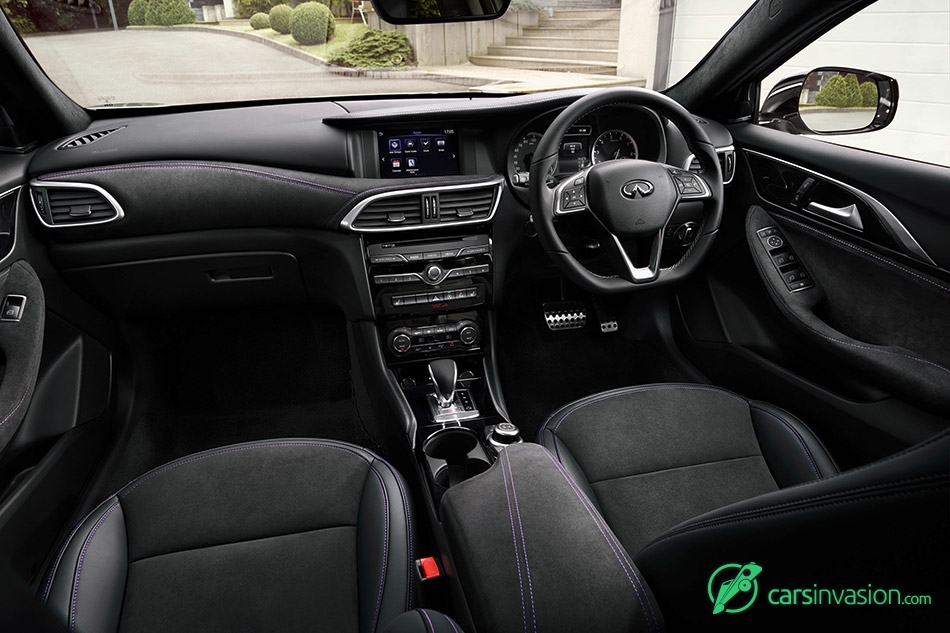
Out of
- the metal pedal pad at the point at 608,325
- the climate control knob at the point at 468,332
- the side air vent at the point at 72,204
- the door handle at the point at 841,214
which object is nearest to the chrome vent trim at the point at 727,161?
the door handle at the point at 841,214

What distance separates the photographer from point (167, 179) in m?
1.99

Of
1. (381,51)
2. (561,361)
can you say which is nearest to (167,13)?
(381,51)

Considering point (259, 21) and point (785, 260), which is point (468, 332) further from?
point (259, 21)

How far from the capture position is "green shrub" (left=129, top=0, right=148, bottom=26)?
9.06 ft

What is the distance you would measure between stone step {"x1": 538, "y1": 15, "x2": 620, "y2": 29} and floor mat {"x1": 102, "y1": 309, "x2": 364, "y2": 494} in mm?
2064

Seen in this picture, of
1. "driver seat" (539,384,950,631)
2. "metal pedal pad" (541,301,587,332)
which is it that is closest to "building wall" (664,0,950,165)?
"metal pedal pad" (541,301,587,332)

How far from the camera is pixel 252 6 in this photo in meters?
3.31

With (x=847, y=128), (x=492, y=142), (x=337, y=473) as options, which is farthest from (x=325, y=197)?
(x=847, y=128)

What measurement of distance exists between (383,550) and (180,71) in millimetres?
2497

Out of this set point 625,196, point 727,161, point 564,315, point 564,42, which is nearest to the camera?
point 625,196

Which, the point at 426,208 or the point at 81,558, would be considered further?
the point at 426,208

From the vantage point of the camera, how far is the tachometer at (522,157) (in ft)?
6.91

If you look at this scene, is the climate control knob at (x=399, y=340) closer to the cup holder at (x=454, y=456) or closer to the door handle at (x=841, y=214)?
the cup holder at (x=454, y=456)

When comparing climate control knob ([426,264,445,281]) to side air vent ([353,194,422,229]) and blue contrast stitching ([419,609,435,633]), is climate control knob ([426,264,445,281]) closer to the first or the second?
side air vent ([353,194,422,229])
